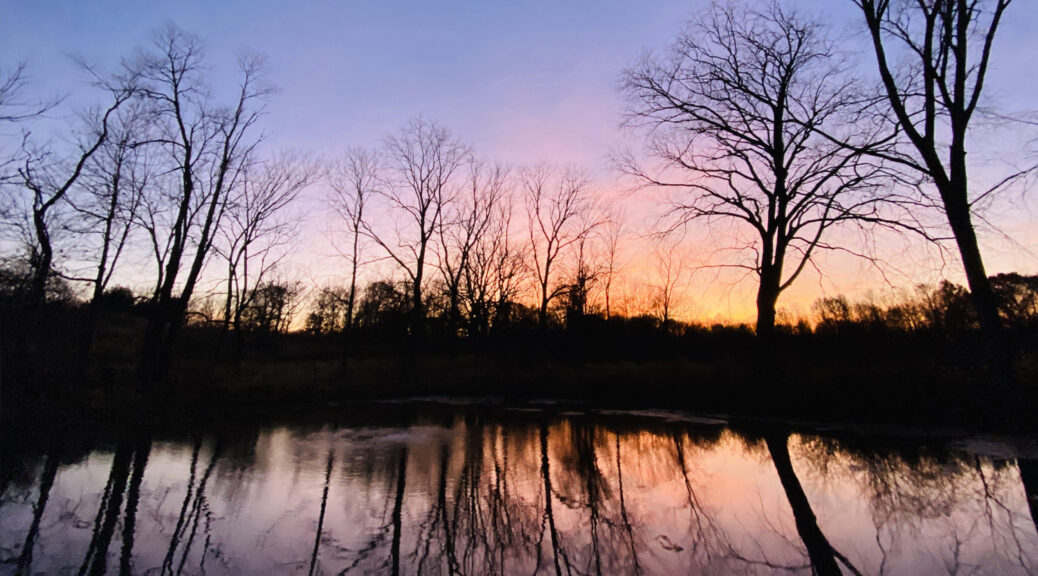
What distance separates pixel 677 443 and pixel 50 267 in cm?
2023

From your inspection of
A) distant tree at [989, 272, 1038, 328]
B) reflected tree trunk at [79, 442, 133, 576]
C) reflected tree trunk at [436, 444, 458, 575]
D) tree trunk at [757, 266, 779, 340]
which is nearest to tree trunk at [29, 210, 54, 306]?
reflected tree trunk at [79, 442, 133, 576]

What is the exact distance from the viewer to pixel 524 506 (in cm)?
626

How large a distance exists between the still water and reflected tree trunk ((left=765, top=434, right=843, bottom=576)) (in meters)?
0.03

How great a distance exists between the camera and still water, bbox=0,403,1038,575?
4523mm

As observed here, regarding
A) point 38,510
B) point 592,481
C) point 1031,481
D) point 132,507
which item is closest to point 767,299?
point 1031,481

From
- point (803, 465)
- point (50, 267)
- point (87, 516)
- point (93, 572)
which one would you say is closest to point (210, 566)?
point (93, 572)

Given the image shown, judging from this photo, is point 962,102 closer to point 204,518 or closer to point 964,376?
point 964,376

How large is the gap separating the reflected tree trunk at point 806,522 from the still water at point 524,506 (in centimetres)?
3

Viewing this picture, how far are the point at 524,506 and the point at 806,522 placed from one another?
310 cm

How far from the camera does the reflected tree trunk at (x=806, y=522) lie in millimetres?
4395

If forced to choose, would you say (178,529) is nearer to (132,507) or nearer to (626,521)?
(132,507)

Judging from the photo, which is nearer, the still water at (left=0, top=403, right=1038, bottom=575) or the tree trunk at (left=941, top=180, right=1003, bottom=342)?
the still water at (left=0, top=403, right=1038, bottom=575)

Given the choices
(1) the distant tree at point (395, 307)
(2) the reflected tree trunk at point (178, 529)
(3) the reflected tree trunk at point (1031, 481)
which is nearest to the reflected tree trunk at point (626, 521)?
(2) the reflected tree trunk at point (178, 529)

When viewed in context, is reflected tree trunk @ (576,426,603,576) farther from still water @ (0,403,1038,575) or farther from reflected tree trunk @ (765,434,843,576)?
reflected tree trunk @ (765,434,843,576)
